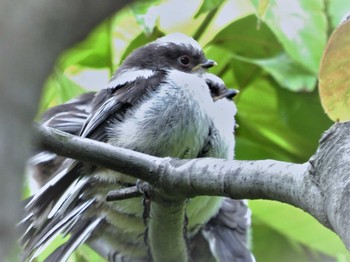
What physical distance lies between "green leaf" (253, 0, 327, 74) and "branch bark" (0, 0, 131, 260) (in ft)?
5.61

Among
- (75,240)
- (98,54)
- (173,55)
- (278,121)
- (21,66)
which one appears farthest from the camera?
(278,121)

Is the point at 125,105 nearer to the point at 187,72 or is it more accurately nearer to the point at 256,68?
the point at 187,72

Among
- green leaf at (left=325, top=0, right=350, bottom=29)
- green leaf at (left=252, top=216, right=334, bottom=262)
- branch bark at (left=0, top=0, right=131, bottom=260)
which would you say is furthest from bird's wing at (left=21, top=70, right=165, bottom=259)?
branch bark at (left=0, top=0, right=131, bottom=260)

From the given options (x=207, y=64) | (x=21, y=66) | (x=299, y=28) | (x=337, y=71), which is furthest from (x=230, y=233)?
(x=21, y=66)

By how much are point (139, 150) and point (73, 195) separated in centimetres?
19

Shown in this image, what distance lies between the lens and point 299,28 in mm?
2012

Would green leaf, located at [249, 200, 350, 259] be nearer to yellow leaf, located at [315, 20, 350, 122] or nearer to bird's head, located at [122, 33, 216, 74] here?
bird's head, located at [122, 33, 216, 74]

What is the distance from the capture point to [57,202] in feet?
5.28

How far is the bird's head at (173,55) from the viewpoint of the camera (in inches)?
77.9

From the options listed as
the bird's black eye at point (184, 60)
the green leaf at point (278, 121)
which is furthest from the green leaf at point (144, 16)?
the green leaf at point (278, 121)

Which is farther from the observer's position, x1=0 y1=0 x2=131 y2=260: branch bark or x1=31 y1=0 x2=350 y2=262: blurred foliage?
x1=31 y1=0 x2=350 y2=262: blurred foliage

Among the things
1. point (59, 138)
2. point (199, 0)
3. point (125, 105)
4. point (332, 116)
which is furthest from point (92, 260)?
point (332, 116)

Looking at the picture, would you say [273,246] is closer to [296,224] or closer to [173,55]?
[296,224]

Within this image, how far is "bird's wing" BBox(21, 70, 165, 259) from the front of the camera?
5.26ft
